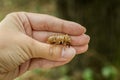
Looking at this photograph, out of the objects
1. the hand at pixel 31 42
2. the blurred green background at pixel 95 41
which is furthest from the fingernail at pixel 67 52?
the blurred green background at pixel 95 41

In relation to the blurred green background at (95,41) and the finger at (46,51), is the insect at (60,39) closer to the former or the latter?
the finger at (46,51)

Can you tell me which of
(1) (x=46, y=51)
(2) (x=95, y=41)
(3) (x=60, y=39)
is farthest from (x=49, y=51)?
(2) (x=95, y=41)

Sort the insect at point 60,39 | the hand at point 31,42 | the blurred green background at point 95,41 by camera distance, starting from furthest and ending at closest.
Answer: the blurred green background at point 95,41, the insect at point 60,39, the hand at point 31,42

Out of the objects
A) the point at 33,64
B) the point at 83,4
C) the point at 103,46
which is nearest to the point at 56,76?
the point at 103,46

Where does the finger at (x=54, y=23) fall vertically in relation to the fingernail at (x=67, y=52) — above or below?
above

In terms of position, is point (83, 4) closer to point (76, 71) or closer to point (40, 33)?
point (76, 71)

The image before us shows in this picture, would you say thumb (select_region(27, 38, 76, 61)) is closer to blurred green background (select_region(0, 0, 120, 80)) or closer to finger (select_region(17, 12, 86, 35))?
finger (select_region(17, 12, 86, 35))

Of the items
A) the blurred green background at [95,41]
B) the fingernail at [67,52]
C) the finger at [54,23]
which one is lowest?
the blurred green background at [95,41]

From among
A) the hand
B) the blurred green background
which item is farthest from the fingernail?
the blurred green background
